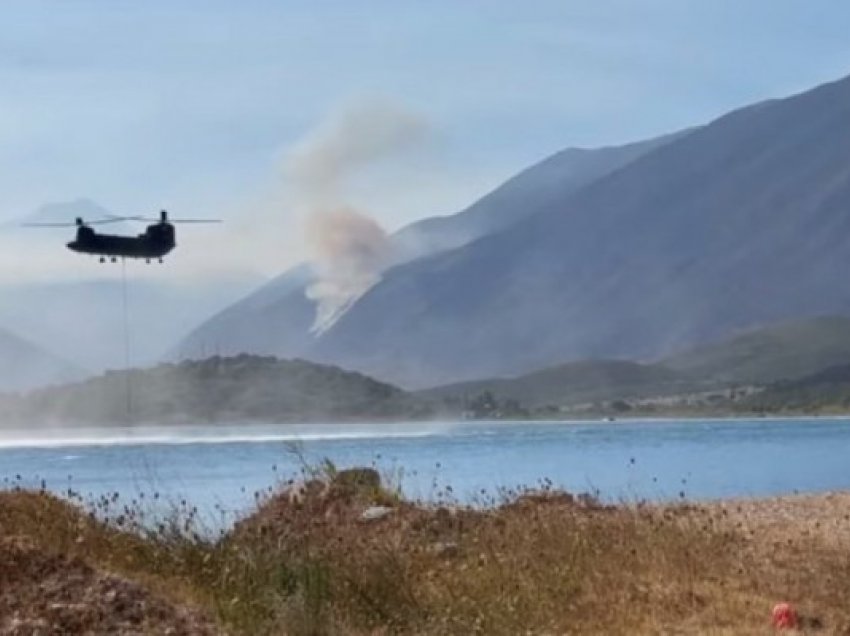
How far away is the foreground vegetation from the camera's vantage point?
445 inches

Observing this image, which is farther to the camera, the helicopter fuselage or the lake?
the lake

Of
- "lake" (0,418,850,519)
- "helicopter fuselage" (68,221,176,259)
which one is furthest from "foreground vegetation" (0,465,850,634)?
"helicopter fuselage" (68,221,176,259)

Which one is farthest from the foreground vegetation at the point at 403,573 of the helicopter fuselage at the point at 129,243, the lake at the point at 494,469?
the helicopter fuselage at the point at 129,243

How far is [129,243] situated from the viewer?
32594 mm

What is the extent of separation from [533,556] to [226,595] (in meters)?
4.71

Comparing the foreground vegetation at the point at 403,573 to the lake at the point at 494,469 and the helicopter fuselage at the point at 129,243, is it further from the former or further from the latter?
the helicopter fuselage at the point at 129,243

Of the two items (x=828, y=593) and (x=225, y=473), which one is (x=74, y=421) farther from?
(x=828, y=593)

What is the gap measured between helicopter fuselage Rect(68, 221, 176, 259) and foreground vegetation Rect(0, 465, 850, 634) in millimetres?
10780

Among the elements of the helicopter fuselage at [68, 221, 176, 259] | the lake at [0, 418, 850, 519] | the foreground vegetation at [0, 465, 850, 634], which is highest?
the helicopter fuselage at [68, 221, 176, 259]

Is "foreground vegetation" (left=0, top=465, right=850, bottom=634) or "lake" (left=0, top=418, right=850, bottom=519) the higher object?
"lake" (left=0, top=418, right=850, bottom=519)

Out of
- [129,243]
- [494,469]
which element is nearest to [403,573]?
[129,243]

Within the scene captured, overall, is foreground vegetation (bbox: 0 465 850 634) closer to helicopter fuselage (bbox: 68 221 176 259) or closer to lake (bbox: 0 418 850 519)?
lake (bbox: 0 418 850 519)

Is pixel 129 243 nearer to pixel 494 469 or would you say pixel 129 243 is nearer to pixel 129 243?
pixel 129 243

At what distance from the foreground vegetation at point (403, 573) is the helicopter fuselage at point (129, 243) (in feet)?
A: 35.4
